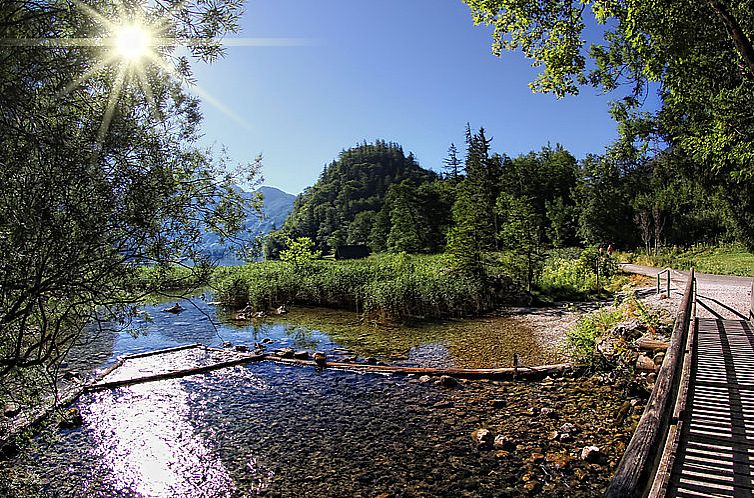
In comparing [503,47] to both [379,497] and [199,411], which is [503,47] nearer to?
[379,497]

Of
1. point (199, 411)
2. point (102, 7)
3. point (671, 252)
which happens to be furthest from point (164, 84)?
point (671, 252)

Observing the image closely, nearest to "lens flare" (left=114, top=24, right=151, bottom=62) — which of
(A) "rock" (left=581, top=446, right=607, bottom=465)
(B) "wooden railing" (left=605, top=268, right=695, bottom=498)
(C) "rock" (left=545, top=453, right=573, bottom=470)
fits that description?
(B) "wooden railing" (left=605, top=268, right=695, bottom=498)

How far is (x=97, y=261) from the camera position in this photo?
379cm

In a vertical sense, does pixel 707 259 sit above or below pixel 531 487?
above

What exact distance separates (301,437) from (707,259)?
36343 mm

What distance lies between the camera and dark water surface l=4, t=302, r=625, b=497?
5.44 m

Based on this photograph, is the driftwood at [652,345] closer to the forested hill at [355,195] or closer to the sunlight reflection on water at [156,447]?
the sunlight reflection on water at [156,447]

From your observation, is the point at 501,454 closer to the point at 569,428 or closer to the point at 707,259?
the point at 569,428

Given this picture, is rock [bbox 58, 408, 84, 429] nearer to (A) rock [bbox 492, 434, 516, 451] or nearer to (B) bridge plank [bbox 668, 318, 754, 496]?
(A) rock [bbox 492, 434, 516, 451]

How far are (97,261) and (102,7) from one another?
7.42ft

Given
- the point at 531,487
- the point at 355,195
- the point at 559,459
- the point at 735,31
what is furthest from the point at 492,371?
the point at 355,195

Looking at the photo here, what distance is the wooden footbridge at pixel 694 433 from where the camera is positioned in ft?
8.74

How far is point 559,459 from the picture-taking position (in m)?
5.66

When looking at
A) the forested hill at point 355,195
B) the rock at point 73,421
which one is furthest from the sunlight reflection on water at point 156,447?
the forested hill at point 355,195
